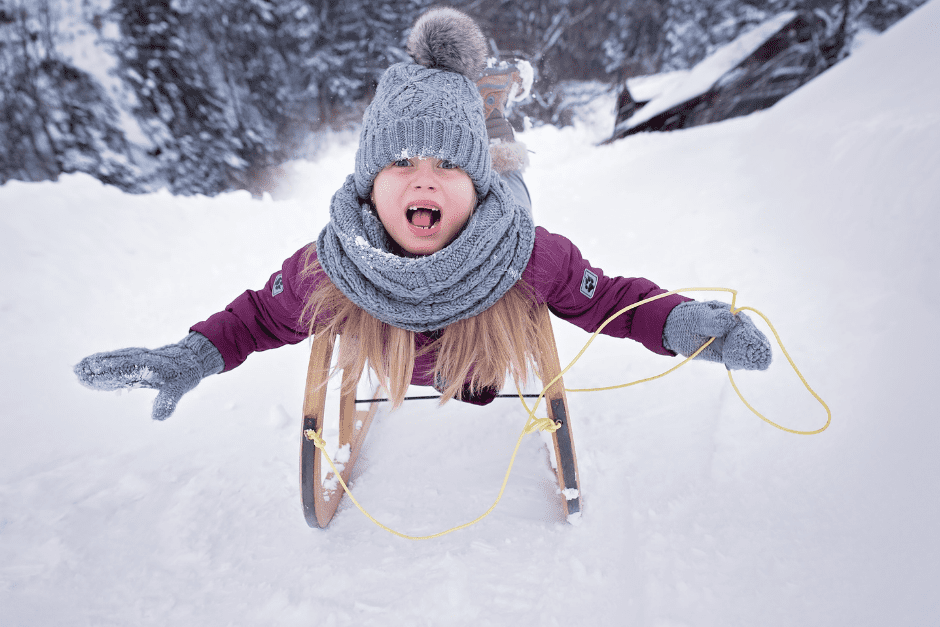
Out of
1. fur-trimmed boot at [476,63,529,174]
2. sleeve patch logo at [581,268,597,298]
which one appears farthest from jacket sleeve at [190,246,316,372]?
fur-trimmed boot at [476,63,529,174]

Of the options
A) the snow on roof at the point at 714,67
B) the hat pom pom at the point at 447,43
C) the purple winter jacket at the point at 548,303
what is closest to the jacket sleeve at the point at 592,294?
the purple winter jacket at the point at 548,303

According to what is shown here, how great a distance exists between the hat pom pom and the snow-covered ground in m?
0.96

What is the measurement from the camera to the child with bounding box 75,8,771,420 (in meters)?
0.73

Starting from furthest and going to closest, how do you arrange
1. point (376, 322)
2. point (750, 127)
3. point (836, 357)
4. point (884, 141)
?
point (750, 127), point (884, 141), point (836, 357), point (376, 322)

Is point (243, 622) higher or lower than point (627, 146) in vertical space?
lower

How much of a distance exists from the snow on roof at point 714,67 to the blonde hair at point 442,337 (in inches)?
180

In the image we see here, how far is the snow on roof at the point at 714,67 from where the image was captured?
4074mm

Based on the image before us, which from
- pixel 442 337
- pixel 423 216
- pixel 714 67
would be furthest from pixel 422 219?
pixel 714 67

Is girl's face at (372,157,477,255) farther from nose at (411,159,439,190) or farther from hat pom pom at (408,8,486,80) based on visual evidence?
hat pom pom at (408,8,486,80)

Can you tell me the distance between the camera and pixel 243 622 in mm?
777

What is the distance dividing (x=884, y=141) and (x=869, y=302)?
67 centimetres

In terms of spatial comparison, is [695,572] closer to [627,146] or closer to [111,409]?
[111,409]

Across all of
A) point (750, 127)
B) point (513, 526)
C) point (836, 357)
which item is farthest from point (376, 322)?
point (750, 127)

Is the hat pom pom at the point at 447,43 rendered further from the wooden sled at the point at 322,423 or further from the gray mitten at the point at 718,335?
the gray mitten at the point at 718,335
